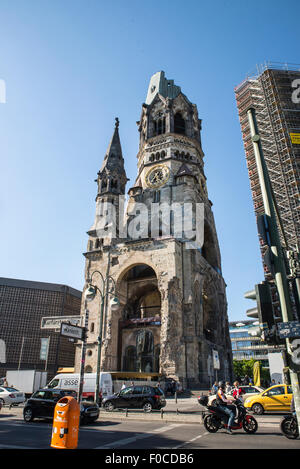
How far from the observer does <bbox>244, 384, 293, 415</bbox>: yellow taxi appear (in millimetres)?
16000

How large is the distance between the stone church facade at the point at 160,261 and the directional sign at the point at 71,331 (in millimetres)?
14430

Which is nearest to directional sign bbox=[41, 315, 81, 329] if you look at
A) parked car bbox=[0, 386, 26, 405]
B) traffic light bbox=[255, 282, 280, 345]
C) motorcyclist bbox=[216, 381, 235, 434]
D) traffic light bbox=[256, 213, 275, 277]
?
parked car bbox=[0, 386, 26, 405]

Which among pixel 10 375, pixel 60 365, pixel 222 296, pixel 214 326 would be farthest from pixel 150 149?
A: pixel 60 365

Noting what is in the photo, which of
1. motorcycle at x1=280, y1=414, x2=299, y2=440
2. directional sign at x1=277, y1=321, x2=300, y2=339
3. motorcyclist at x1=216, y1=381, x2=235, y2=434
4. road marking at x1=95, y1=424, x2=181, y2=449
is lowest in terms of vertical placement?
road marking at x1=95, y1=424, x2=181, y2=449

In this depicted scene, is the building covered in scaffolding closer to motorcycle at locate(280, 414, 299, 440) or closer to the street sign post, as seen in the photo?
the street sign post

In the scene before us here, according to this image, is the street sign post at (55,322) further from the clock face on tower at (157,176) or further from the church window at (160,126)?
Result: the church window at (160,126)

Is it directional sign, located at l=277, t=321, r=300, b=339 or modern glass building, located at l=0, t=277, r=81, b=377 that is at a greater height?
modern glass building, located at l=0, t=277, r=81, b=377

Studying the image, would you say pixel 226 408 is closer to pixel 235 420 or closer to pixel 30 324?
pixel 235 420

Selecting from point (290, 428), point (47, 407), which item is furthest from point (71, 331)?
point (290, 428)

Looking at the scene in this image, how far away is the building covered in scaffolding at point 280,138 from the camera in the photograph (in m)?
36.4

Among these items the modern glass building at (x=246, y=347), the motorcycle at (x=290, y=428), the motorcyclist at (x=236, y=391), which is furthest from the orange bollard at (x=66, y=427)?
the modern glass building at (x=246, y=347)

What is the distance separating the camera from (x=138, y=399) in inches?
701

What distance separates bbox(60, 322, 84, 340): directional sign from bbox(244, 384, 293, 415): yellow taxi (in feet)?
31.5
